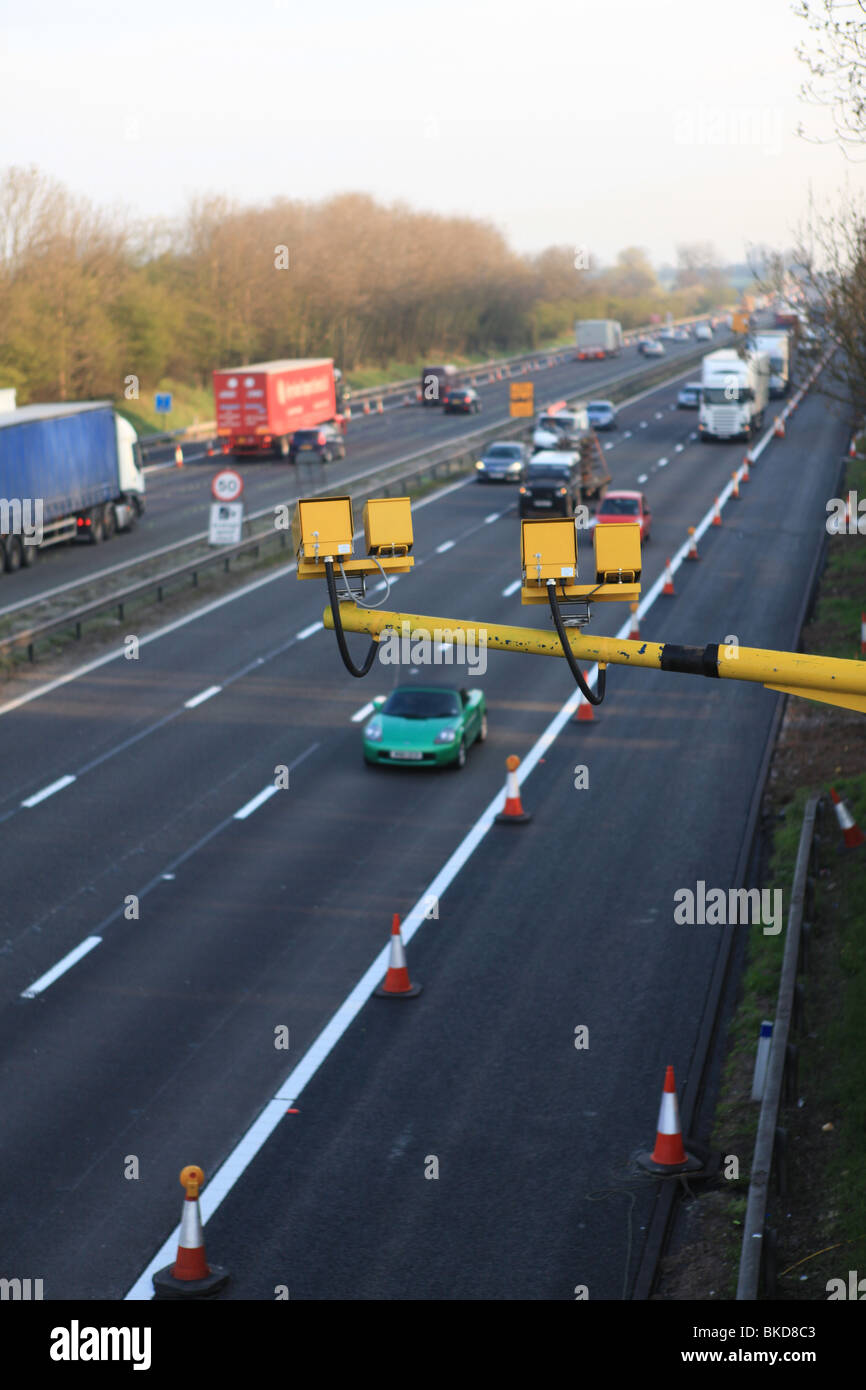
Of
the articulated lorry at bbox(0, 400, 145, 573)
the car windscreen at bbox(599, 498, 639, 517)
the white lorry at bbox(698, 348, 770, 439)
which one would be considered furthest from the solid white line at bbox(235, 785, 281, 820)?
the white lorry at bbox(698, 348, 770, 439)

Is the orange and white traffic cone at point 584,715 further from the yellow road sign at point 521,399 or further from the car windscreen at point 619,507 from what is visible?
the yellow road sign at point 521,399

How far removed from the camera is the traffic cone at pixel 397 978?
15461 mm

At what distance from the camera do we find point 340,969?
16.1 m

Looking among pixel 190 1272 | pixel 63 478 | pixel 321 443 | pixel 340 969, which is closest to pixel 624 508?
pixel 63 478

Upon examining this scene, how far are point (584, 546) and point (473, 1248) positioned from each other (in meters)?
31.6

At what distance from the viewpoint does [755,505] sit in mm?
49438

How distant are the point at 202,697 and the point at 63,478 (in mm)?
15508

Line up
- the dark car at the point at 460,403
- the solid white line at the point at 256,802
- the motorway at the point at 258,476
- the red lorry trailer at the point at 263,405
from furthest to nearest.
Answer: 1. the dark car at the point at 460,403
2. the red lorry trailer at the point at 263,405
3. the motorway at the point at 258,476
4. the solid white line at the point at 256,802

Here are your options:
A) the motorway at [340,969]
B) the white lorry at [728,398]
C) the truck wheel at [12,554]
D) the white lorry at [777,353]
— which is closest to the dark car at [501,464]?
the white lorry at [728,398]

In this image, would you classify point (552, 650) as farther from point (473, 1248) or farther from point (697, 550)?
point (697, 550)

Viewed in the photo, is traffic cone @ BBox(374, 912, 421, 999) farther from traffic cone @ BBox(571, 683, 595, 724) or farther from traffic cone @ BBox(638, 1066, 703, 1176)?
traffic cone @ BBox(571, 683, 595, 724)

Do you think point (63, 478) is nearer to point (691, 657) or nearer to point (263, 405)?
point (263, 405)

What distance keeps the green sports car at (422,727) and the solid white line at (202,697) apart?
14.2 ft

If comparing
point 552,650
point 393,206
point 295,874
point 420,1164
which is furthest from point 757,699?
point 393,206
